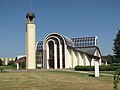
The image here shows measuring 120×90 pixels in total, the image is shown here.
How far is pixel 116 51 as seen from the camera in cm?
6531

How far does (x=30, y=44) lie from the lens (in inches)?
1959

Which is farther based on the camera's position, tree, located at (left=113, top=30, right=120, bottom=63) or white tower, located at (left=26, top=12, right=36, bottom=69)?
tree, located at (left=113, top=30, right=120, bottom=63)

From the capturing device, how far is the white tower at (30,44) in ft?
163

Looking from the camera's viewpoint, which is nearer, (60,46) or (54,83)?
(54,83)

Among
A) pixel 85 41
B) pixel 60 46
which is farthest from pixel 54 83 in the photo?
pixel 85 41

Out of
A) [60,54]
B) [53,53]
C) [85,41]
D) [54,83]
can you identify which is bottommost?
[54,83]

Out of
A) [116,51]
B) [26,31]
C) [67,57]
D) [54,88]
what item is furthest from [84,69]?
[116,51]

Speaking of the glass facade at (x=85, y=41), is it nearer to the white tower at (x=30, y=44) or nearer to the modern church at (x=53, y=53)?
the modern church at (x=53, y=53)

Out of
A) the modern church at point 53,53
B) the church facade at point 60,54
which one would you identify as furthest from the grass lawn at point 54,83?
the church facade at point 60,54

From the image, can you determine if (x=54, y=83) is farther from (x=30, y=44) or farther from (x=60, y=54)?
(x=60, y=54)

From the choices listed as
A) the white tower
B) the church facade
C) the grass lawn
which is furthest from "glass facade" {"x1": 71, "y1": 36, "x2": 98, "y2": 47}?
the grass lawn

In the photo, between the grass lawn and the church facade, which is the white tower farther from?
the grass lawn

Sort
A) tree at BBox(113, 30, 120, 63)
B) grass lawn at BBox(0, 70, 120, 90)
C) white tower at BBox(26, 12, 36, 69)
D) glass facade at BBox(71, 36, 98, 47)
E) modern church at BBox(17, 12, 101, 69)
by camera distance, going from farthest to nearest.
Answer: tree at BBox(113, 30, 120, 63)
glass facade at BBox(71, 36, 98, 47)
modern church at BBox(17, 12, 101, 69)
white tower at BBox(26, 12, 36, 69)
grass lawn at BBox(0, 70, 120, 90)

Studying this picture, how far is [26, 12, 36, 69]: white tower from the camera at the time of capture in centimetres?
4962
